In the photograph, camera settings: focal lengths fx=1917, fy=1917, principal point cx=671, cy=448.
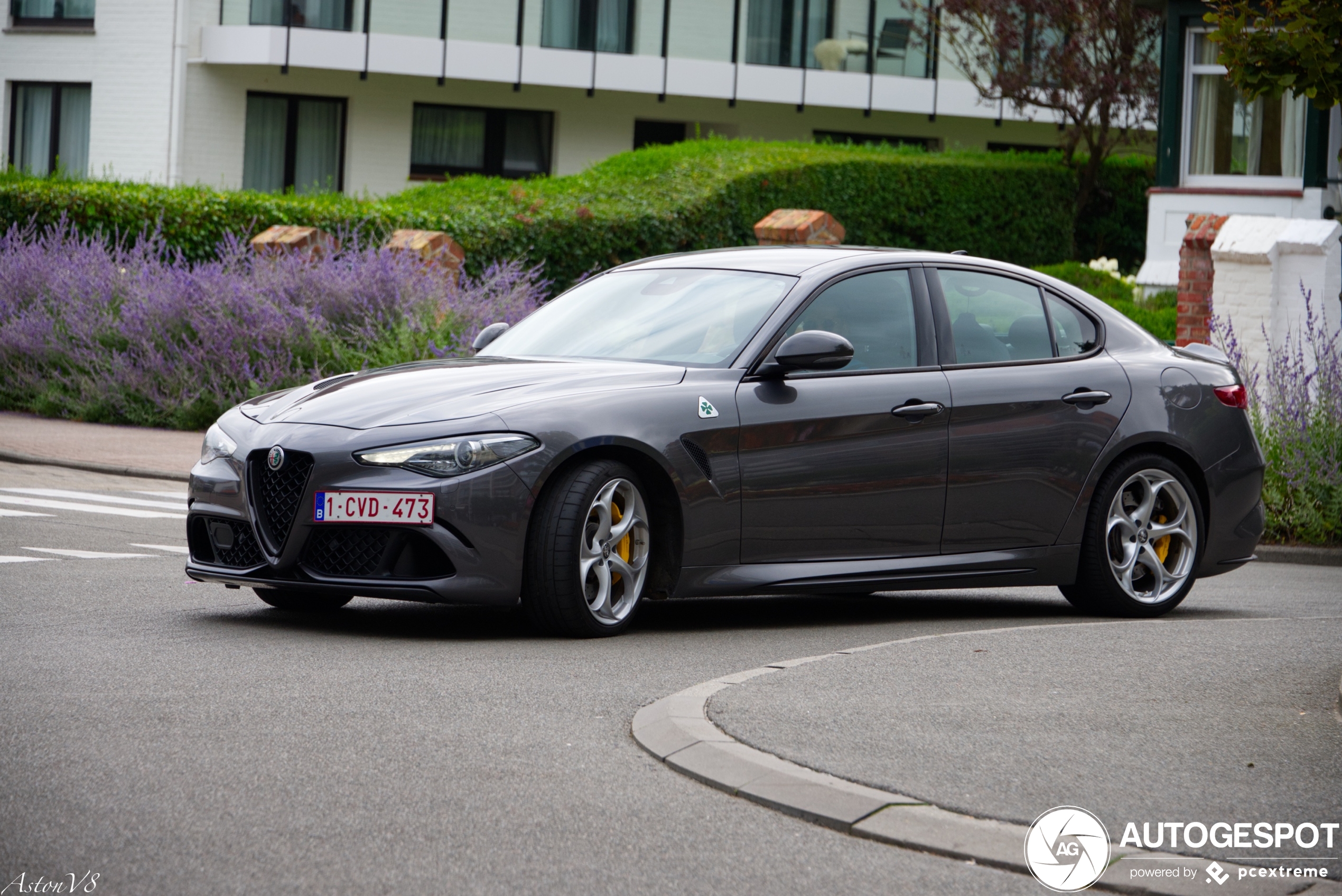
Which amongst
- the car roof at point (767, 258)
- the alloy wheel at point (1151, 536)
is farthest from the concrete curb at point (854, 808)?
the alloy wheel at point (1151, 536)

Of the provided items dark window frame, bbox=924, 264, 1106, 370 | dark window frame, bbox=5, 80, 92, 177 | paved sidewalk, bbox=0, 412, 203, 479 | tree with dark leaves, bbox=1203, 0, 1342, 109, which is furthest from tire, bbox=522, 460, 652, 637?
dark window frame, bbox=5, 80, 92, 177

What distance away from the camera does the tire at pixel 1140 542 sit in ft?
28.7

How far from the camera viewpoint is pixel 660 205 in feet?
88.4

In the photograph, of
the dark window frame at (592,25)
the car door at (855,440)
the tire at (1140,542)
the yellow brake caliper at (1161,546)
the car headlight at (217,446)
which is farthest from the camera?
the dark window frame at (592,25)

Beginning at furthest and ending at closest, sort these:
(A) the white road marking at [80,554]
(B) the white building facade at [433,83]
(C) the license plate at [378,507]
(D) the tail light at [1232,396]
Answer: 1. (B) the white building facade at [433,83]
2. (A) the white road marking at [80,554]
3. (D) the tail light at [1232,396]
4. (C) the license plate at [378,507]

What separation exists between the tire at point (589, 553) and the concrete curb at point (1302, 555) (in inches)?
258

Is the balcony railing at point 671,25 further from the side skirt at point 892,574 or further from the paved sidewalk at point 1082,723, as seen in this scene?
the paved sidewalk at point 1082,723

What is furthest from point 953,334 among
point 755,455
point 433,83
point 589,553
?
point 433,83

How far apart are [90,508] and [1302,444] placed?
8.01 metres

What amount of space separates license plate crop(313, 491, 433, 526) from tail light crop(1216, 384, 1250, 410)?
164 inches

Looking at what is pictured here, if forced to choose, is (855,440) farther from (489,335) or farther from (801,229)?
(801,229)

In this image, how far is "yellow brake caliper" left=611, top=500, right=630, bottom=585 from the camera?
7.35 metres

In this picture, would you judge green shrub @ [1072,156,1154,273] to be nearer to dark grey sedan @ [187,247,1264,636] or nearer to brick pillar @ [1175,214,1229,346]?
brick pillar @ [1175,214,1229,346]

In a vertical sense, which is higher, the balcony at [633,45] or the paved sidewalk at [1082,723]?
the balcony at [633,45]
